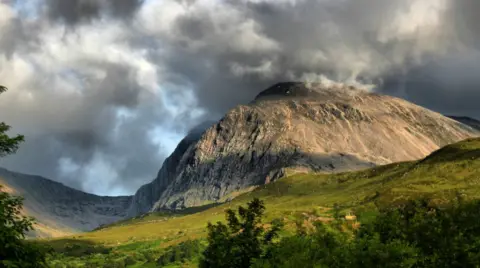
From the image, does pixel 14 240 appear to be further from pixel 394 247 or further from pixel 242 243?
pixel 242 243

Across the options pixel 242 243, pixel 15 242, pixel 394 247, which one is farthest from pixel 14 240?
pixel 242 243

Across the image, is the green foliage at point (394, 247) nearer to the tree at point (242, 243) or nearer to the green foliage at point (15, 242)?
the tree at point (242, 243)

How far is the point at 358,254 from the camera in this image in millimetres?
46562

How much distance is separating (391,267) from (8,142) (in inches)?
1218

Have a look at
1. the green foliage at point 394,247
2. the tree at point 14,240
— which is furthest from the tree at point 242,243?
the tree at point 14,240

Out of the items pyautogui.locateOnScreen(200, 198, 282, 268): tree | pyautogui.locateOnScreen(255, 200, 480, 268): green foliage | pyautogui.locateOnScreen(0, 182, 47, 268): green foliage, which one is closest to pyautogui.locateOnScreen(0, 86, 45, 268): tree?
pyautogui.locateOnScreen(0, 182, 47, 268): green foliage

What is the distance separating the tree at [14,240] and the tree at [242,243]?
1616 inches

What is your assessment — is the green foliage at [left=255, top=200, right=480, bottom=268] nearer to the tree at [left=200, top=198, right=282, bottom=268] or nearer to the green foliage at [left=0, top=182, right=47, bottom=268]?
the tree at [left=200, top=198, right=282, bottom=268]

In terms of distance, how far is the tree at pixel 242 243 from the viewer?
7281 centimetres

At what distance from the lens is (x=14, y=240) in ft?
107

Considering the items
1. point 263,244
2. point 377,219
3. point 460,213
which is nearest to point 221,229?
point 263,244

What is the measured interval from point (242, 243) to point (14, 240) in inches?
1730

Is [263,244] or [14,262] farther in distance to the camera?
[263,244]

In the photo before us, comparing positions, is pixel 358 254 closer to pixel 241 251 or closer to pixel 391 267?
pixel 391 267
